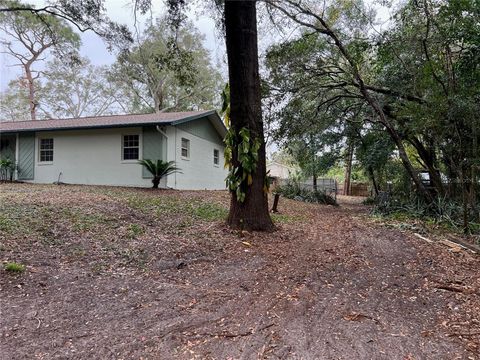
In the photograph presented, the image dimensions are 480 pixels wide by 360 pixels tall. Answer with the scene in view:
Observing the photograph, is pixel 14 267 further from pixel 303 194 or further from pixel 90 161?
pixel 303 194

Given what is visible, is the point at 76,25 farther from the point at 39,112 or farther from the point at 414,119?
the point at 39,112

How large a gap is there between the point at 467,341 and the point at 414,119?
6054 mm

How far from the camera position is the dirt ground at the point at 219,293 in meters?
2.51

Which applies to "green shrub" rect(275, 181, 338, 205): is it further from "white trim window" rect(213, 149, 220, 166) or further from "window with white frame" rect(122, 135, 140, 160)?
"window with white frame" rect(122, 135, 140, 160)

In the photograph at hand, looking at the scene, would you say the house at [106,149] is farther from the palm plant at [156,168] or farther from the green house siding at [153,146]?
the palm plant at [156,168]

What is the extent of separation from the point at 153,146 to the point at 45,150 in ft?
16.0

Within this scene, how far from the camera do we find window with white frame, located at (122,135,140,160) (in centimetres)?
1314

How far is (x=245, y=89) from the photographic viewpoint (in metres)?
6.38

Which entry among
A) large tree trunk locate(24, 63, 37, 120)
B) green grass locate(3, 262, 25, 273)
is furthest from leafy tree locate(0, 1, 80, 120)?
green grass locate(3, 262, 25, 273)

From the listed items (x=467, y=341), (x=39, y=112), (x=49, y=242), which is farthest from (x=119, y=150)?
(x=39, y=112)

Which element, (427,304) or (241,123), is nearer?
(427,304)

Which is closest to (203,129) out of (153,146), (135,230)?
(153,146)

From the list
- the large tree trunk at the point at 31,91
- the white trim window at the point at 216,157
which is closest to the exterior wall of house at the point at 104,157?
the white trim window at the point at 216,157

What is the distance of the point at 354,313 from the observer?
10.2 ft
